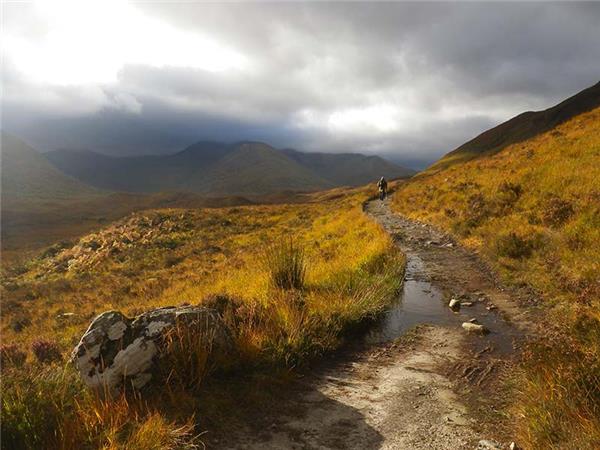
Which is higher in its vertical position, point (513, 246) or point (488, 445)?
point (513, 246)

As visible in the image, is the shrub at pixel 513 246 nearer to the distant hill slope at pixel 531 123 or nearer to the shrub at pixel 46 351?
the shrub at pixel 46 351

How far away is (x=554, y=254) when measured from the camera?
11336mm

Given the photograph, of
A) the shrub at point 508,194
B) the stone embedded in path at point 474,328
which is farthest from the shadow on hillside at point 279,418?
the shrub at point 508,194

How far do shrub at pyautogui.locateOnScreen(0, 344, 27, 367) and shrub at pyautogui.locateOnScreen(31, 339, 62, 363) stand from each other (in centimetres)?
33

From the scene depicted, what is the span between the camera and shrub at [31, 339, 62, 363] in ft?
39.2

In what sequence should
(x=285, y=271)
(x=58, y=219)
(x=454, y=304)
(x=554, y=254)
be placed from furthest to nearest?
(x=58, y=219) < (x=554, y=254) < (x=285, y=271) < (x=454, y=304)

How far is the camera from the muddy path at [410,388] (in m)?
4.96

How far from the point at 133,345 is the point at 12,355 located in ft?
31.3

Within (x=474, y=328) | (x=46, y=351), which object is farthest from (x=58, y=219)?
(x=474, y=328)

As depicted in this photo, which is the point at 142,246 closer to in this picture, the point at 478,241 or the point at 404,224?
the point at 404,224

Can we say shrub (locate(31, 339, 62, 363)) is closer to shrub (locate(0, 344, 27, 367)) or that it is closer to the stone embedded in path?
shrub (locate(0, 344, 27, 367))

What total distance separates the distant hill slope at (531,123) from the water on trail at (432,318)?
54.3m

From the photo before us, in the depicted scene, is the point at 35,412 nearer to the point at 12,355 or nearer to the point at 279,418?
the point at 279,418

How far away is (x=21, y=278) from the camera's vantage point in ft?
124
